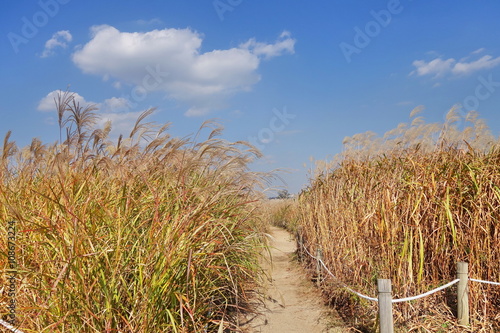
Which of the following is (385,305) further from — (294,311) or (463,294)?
(294,311)

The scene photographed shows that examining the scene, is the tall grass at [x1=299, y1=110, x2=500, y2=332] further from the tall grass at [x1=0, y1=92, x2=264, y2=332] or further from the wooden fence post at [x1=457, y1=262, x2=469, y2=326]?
the tall grass at [x1=0, y1=92, x2=264, y2=332]

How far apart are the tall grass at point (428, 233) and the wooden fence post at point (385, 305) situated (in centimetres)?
60

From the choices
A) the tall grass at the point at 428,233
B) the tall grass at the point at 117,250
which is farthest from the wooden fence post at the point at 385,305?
the tall grass at the point at 117,250

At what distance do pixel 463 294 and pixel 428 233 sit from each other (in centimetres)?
64

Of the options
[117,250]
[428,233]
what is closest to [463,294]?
[428,233]

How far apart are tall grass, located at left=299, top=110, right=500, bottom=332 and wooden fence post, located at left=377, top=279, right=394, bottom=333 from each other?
0.60 m

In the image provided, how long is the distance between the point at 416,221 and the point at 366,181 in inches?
53.4

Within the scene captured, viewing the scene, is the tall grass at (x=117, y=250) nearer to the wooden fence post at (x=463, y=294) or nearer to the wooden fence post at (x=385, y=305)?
the wooden fence post at (x=385, y=305)

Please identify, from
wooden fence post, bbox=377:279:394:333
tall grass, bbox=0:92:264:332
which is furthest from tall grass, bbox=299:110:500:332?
tall grass, bbox=0:92:264:332

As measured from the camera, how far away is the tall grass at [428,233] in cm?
371

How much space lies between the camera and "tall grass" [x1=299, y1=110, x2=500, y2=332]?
12.2ft

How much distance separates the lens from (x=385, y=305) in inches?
129

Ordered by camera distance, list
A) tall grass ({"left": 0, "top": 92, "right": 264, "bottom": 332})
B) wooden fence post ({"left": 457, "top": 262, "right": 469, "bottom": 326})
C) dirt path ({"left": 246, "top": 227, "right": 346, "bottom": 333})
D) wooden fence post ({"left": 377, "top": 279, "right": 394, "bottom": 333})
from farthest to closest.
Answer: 1. dirt path ({"left": 246, "top": 227, "right": 346, "bottom": 333})
2. wooden fence post ({"left": 457, "top": 262, "right": 469, "bottom": 326})
3. wooden fence post ({"left": 377, "top": 279, "right": 394, "bottom": 333})
4. tall grass ({"left": 0, "top": 92, "right": 264, "bottom": 332})

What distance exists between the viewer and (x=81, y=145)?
167 inches
